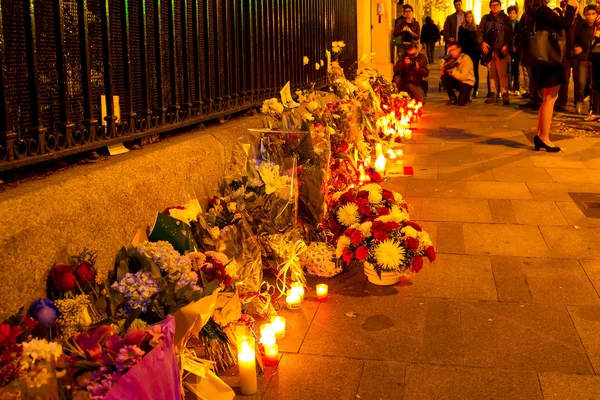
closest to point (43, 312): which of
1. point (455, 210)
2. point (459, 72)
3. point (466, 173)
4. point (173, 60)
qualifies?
point (173, 60)

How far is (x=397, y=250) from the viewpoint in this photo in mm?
4785

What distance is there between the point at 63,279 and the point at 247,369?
3.15 ft

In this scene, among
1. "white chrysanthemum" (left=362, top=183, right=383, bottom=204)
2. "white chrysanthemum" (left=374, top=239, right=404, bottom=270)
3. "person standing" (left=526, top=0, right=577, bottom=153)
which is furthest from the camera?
"person standing" (left=526, top=0, right=577, bottom=153)

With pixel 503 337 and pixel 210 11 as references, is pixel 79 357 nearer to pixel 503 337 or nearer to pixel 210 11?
pixel 503 337

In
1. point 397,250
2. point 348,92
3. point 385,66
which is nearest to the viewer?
point 397,250

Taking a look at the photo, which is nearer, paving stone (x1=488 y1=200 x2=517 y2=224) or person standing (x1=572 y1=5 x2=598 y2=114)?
paving stone (x1=488 y1=200 x2=517 y2=224)

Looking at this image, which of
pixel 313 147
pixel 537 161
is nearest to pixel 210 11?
pixel 313 147

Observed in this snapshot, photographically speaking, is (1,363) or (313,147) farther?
(313,147)

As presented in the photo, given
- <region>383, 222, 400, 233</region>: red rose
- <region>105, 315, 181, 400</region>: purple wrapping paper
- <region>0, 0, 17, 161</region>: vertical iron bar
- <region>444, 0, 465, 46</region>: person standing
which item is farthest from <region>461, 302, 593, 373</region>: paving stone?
<region>444, 0, 465, 46</region>: person standing

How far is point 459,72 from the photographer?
630 inches

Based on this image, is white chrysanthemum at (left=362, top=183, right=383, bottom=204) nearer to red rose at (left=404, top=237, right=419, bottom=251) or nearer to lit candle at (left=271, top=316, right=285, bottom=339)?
red rose at (left=404, top=237, right=419, bottom=251)

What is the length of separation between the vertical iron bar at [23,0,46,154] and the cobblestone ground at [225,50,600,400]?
1.56 metres

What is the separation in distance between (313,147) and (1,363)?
3.51 metres

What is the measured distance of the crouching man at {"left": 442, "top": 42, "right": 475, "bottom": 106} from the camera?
15.8 meters
